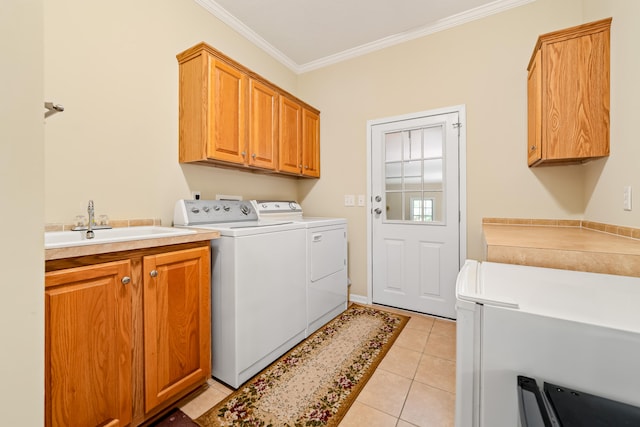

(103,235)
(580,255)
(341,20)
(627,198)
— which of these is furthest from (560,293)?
(341,20)

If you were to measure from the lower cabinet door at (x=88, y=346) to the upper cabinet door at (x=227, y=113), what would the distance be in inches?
42.5

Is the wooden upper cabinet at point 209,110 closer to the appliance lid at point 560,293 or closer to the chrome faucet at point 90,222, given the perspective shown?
the chrome faucet at point 90,222

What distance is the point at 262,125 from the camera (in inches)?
92.9

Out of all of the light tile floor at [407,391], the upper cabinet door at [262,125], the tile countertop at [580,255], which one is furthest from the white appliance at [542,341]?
the upper cabinet door at [262,125]

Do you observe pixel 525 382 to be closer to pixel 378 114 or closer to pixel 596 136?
pixel 596 136

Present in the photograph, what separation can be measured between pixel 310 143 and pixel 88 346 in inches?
98.9

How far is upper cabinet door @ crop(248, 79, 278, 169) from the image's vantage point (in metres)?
2.25

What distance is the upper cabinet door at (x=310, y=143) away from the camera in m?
2.91

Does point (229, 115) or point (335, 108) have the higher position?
point (335, 108)

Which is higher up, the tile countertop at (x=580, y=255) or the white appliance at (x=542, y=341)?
the tile countertop at (x=580, y=255)

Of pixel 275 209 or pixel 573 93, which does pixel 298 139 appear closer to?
pixel 275 209

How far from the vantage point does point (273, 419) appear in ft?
4.44

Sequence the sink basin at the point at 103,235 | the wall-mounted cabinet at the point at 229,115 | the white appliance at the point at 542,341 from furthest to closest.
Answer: the wall-mounted cabinet at the point at 229,115, the sink basin at the point at 103,235, the white appliance at the point at 542,341

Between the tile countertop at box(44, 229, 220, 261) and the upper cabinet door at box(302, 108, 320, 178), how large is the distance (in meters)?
1.62
